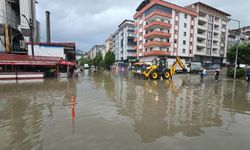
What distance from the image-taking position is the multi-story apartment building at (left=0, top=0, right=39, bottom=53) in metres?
26.1

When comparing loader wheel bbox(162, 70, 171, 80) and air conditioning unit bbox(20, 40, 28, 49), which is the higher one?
air conditioning unit bbox(20, 40, 28, 49)

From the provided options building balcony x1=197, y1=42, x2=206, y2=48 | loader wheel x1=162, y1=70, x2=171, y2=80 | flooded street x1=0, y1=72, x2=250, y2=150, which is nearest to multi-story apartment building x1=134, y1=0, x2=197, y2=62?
building balcony x1=197, y1=42, x2=206, y2=48

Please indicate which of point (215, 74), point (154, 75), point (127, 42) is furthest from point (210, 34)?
point (154, 75)

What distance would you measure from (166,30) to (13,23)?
36.9m

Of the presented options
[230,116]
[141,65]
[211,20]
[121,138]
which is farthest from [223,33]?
[121,138]

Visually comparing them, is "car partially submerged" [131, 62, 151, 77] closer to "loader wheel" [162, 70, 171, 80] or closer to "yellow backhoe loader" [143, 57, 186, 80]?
"yellow backhoe loader" [143, 57, 186, 80]

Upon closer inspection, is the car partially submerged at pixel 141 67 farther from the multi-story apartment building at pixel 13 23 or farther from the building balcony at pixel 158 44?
the multi-story apartment building at pixel 13 23

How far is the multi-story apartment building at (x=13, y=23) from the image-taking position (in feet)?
85.5

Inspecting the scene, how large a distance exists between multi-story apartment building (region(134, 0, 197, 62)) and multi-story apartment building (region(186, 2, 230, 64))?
2.94 m

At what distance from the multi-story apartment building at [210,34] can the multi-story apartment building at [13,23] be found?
44.2m

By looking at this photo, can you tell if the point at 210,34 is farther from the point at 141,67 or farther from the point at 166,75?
the point at 141,67

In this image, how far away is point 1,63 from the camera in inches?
705

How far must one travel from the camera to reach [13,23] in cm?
3142

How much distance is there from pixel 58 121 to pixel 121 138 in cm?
275
